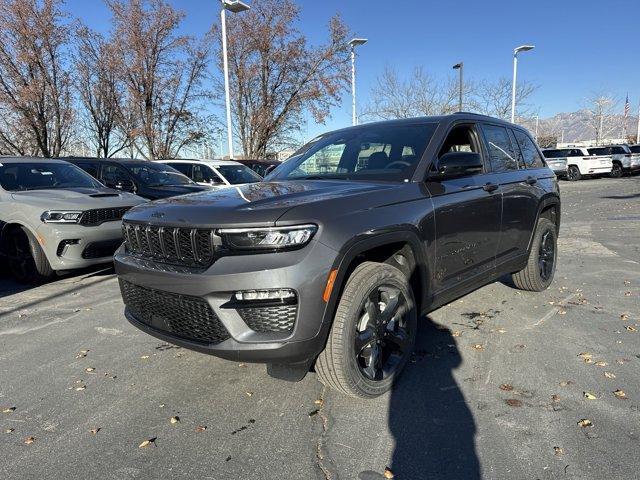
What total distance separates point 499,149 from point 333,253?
109 inches

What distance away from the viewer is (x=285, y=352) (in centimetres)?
261

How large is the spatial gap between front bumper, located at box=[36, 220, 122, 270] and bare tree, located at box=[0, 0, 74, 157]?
16050 mm

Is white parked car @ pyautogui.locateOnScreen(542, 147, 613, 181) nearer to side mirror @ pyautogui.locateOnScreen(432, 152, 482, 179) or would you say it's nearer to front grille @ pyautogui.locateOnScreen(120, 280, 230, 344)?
side mirror @ pyautogui.locateOnScreen(432, 152, 482, 179)

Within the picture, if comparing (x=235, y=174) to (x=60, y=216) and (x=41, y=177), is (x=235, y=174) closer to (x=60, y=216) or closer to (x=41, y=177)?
(x=41, y=177)

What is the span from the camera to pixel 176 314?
2891 mm

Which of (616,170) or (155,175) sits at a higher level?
(155,175)

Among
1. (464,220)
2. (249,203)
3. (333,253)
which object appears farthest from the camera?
(464,220)

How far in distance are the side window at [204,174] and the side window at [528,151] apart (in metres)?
8.62

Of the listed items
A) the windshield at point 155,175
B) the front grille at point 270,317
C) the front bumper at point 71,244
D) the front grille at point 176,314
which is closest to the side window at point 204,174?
the windshield at point 155,175

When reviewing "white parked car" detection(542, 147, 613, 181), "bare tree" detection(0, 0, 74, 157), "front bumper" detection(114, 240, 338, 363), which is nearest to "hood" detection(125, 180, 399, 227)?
"front bumper" detection(114, 240, 338, 363)

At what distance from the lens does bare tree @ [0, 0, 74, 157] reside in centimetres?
1847

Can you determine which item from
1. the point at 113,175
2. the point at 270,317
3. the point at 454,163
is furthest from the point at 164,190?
the point at 270,317

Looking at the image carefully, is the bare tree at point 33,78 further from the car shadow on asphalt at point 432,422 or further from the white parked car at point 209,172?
the car shadow on asphalt at point 432,422

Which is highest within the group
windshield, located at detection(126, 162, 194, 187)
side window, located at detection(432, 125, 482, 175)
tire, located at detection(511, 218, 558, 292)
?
side window, located at detection(432, 125, 482, 175)
